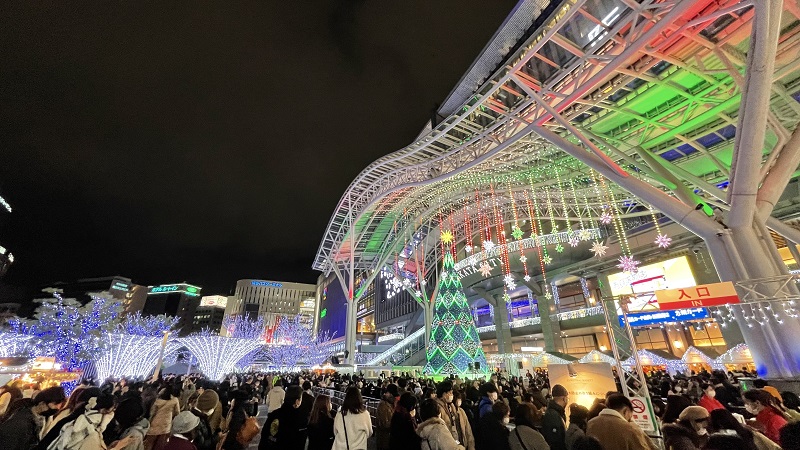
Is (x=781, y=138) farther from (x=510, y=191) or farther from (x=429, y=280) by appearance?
(x=429, y=280)

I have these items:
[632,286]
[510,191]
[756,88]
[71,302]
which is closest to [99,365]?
[71,302]

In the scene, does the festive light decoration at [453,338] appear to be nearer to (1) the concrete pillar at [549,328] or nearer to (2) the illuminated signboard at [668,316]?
(2) the illuminated signboard at [668,316]

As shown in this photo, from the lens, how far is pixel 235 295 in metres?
107

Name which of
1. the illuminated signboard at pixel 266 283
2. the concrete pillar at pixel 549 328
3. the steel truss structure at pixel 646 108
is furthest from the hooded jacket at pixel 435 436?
the illuminated signboard at pixel 266 283

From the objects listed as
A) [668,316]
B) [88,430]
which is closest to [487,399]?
[88,430]

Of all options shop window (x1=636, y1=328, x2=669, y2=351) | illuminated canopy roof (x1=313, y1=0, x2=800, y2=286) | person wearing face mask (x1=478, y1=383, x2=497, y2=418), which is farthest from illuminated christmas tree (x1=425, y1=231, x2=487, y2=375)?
shop window (x1=636, y1=328, x2=669, y2=351)

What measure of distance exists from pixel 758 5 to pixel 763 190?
5.21m

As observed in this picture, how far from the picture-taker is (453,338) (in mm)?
17078

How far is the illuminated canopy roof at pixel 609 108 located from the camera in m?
9.84

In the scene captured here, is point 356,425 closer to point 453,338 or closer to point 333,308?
point 453,338

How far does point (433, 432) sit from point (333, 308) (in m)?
80.4

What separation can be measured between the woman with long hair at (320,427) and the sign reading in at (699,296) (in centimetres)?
817

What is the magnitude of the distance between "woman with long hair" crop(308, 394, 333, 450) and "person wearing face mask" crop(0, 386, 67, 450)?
326 centimetres

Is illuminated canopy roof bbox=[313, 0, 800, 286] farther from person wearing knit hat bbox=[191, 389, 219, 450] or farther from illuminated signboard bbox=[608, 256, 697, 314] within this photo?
person wearing knit hat bbox=[191, 389, 219, 450]
